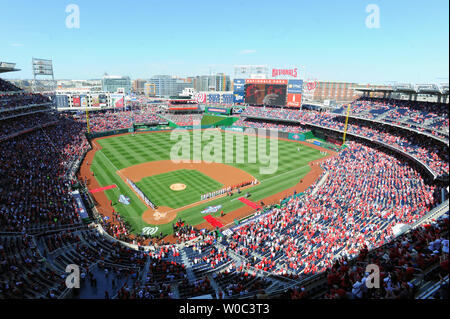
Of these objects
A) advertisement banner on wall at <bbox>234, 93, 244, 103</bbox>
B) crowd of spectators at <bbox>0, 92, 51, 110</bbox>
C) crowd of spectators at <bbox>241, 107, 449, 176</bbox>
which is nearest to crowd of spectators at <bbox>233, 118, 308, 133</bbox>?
crowd of spectators at <bbox>241, 107, 449, 176</bbox>

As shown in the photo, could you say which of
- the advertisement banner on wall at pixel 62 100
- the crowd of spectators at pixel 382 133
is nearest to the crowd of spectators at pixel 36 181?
the crowd of spectators at pixel 382 133

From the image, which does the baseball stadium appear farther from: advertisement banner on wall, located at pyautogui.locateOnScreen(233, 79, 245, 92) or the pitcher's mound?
advertisement banner on wall, located at pyautogui.locateOnScreen(233, 79, 245, 92)

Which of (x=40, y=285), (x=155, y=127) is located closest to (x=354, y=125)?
(x=155, y=127)

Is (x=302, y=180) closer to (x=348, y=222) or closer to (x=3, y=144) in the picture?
(x=348, y=222)

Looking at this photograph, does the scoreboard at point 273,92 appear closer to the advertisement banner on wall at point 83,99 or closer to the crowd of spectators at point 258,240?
the crowd of spectators at point 258,240

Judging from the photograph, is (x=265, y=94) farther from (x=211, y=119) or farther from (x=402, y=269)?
(x=402, y=269)

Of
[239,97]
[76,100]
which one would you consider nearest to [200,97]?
[239,97]
